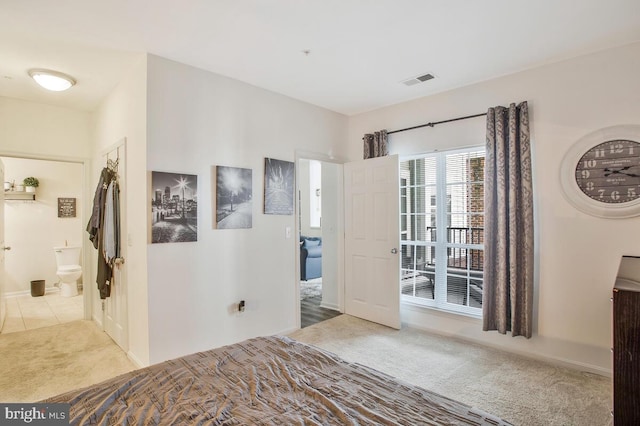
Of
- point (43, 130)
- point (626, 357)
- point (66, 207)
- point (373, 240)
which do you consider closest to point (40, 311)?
point (66, 207)

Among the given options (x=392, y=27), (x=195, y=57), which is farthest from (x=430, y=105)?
(x=195, y=57)

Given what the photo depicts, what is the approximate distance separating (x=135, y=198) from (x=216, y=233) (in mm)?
770

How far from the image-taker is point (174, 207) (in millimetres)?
2941

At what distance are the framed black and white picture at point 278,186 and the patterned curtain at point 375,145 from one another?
1096mm

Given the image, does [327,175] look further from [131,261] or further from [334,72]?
[131,261]

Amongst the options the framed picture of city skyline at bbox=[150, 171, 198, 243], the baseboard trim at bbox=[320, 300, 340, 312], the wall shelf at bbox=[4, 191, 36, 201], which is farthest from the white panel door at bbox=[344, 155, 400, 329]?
the wall shelf at bbox=[4, 191, 36, 201]

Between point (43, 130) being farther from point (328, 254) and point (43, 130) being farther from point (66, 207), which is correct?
point (328, 254)

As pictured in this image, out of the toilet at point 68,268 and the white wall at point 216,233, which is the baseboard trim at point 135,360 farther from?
the toilet at point 68,268

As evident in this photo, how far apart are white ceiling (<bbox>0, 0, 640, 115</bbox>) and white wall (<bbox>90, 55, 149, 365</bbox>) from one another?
0.23 meters

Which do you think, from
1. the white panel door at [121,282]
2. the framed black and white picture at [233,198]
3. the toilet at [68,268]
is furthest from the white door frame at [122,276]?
the toilet at [68,268]

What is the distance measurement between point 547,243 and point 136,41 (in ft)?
13.0

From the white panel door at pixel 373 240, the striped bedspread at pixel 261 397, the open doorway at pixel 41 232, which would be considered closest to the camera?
the striped bedspread at pixel 261 397

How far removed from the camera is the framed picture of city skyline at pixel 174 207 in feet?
9.29

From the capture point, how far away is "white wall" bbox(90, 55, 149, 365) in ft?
9.30
